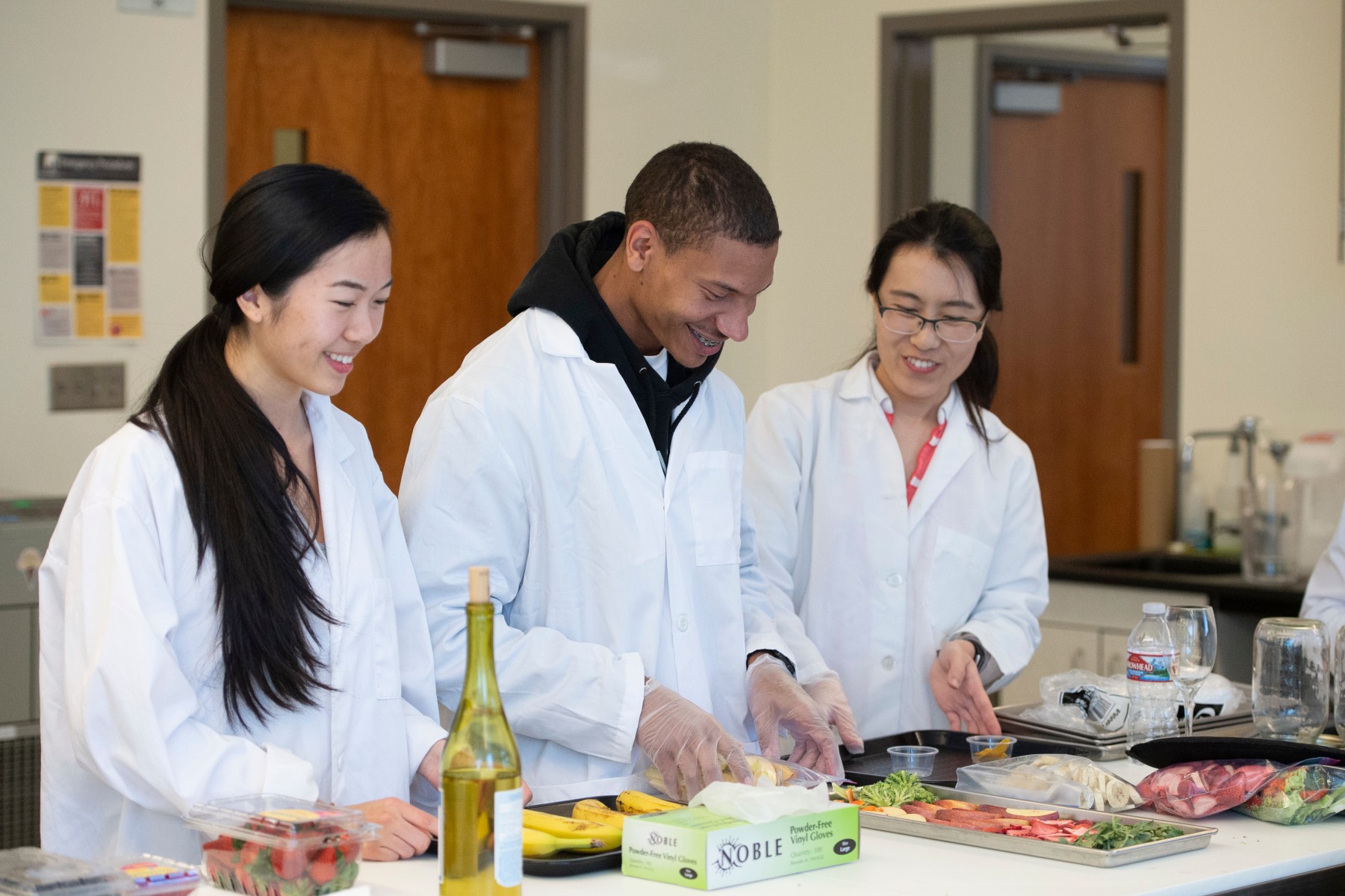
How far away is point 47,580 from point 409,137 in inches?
113

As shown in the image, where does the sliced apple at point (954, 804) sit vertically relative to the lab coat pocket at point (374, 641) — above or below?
below

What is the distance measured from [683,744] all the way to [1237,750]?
0.69 meters

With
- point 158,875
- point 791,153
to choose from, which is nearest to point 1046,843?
point 158,875

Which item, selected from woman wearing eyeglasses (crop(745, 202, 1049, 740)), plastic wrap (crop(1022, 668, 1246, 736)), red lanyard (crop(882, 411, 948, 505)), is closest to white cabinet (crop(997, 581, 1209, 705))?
woman wearing eyeglasses (crop(745, 202, 1049, 740))

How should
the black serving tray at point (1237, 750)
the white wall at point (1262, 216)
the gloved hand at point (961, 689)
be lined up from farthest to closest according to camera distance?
the white wall at point (1262, 216) < the gloved hand at point (961, 689) < the black serving tray at point (1237, 750)

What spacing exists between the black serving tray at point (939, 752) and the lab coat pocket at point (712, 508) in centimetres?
34

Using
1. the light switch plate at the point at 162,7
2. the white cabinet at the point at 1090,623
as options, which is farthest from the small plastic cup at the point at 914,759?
the light switch plate at the point at 162,7

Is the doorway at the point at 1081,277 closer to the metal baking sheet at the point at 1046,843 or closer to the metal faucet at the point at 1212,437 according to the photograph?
the metal faucet at the point at 1212,437

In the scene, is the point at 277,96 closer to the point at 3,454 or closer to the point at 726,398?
the point at 3,454

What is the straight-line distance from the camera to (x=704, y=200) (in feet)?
6.63

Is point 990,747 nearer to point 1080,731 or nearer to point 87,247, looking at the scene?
point 1080,731

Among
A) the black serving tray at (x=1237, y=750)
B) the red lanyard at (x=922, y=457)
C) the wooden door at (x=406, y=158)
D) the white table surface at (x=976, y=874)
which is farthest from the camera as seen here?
the wooden door at (x=406, y=158)

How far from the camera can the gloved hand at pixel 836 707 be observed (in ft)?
6.87

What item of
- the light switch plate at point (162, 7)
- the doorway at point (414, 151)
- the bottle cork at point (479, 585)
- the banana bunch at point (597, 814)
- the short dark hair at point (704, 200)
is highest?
the light switch plate at point (162, 7)
